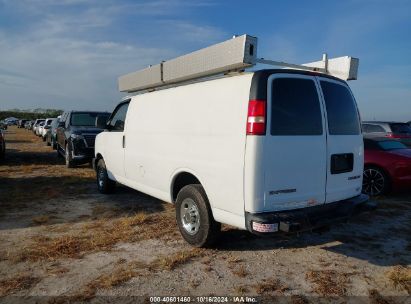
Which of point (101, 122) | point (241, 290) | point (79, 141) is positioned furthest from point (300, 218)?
point (79, 141)

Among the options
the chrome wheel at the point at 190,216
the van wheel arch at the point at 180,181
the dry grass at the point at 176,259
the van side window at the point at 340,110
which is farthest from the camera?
the van wheel arch at the point at 180,181

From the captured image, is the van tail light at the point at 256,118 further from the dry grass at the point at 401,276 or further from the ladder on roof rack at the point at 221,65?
the dry grass at the point at 401,276

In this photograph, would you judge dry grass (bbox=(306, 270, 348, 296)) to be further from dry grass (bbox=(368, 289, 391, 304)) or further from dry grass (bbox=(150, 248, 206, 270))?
dry grass (bbox=(150, 248, 206, 270))

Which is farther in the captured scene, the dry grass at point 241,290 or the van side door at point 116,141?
the van side door at point 116,141

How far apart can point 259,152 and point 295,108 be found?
730mm

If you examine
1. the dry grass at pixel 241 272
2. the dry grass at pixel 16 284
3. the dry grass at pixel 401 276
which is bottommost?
the dry grass at pixel 16 284

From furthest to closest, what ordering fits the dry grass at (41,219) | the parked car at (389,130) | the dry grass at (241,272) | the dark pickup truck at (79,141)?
the parked car at (389,130) < the dark pickup truck at (79,141) < the dry grass at (41,219) < the dry grass at (241,272)

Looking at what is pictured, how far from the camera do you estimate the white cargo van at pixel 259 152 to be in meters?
3.95

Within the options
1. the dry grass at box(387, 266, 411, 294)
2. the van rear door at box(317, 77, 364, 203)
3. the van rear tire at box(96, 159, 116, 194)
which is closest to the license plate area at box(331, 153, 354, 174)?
the van rear door at box(317, 77, 364, 203)

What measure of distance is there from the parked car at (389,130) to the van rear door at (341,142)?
28.6 ft

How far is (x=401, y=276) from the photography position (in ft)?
13.5

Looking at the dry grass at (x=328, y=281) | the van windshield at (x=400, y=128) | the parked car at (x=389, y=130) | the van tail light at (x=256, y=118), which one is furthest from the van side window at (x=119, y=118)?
the van windshield at (x=400, y=128)

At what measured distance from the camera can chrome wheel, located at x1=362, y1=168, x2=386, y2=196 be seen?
838cm

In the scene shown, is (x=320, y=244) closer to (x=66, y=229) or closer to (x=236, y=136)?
(x=236, y=136)
